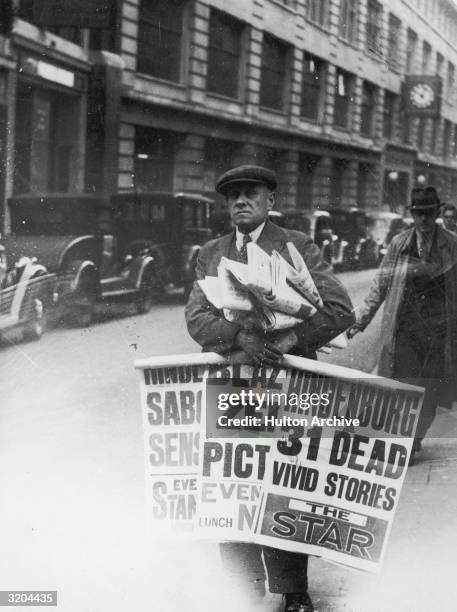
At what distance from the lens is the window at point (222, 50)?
386cm

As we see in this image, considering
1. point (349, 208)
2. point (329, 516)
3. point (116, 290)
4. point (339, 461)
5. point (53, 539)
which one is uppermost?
point (349, 208)

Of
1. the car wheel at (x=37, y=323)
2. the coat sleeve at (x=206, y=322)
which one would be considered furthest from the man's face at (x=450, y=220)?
the car wheel at (x=37, y=323)

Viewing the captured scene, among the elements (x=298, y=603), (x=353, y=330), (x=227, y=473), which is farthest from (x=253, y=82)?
(x=298, y=603)

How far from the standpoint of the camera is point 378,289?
398cm

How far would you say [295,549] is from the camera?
3654mm

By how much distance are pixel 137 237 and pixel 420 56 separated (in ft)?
5.07

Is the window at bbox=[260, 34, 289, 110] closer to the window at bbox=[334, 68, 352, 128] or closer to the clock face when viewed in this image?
the window at bbox=[334, 68, 352, 128]

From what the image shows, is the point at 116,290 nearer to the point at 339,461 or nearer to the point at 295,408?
the point at 295,408

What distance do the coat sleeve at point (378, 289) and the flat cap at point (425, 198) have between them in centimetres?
23

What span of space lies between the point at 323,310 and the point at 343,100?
3.47 ft

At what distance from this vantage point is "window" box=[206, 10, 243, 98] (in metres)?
3.86

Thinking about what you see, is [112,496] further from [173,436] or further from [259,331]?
[259,331]

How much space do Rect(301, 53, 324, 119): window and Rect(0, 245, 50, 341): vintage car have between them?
1.42 m

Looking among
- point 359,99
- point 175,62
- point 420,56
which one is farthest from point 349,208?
point 175,62
